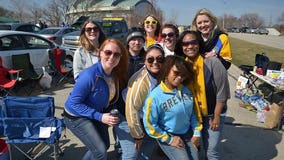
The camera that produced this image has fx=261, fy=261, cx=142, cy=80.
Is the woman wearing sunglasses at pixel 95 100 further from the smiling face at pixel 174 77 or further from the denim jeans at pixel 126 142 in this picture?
the smiling face at pixel 174 77

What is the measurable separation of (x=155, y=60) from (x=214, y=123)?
976 millimetres

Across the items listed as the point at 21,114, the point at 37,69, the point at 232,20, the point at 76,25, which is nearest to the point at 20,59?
the point at 37,69

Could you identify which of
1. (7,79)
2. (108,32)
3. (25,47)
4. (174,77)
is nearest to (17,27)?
(108,32)

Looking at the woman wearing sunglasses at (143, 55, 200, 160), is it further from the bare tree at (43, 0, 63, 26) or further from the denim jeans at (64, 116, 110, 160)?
the bare tree at (43, 0, 63, 26)

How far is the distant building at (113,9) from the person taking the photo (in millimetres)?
36656

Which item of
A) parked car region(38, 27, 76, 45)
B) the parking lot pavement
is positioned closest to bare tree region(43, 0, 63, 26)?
parked car region(38, 27, 76, 45)

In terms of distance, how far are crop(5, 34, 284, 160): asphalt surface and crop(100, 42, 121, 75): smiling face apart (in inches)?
49.3

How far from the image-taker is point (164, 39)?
3.29m

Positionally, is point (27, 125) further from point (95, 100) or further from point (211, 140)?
point (211, 140)

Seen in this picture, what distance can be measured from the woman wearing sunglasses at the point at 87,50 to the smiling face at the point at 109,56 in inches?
31.6

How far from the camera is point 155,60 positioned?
8.86ft

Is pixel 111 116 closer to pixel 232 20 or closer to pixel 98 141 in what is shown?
pixel 98 141

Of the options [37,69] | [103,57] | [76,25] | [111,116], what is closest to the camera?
[111,116]

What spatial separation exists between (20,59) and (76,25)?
13064 millimetres
